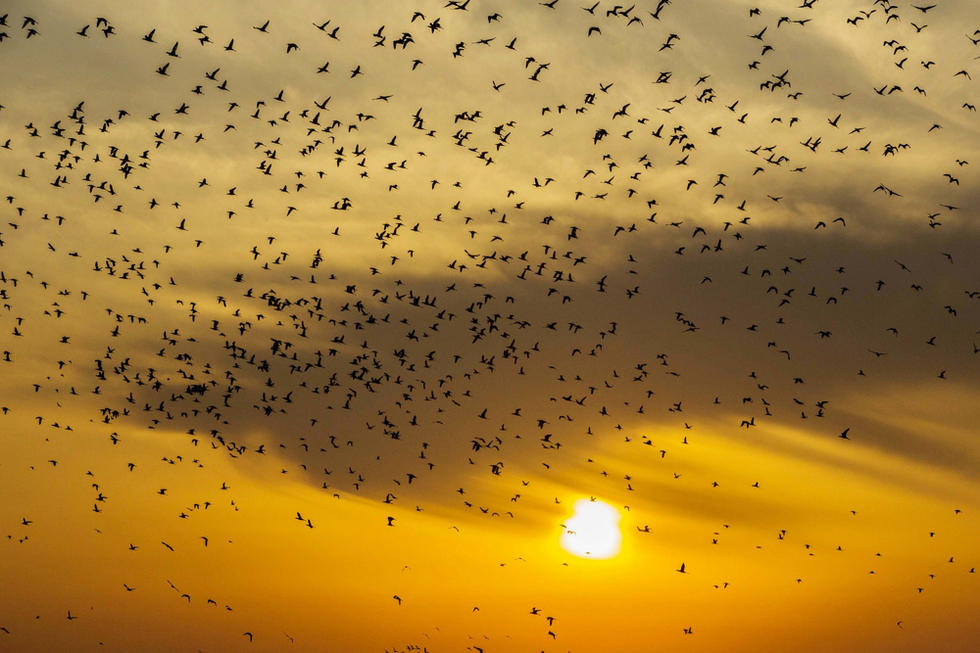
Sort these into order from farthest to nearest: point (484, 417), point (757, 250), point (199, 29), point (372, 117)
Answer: point (484, 417)
point (757, 250)
point (372, 117)
point (199, 29)

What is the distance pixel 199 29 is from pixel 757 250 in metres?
40.7

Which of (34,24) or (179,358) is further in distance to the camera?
(179,358)

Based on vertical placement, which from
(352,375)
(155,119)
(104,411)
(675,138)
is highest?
(675,138)

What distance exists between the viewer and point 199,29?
6488 cm

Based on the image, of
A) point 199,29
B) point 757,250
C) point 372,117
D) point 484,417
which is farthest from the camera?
point 484,417

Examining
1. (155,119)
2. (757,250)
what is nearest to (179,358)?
(155,119)

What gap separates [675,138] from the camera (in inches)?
2840

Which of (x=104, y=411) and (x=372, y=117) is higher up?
(x=372, y=117)

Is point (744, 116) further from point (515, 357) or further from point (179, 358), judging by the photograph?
point (179, 358)

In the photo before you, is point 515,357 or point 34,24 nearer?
point 34,24

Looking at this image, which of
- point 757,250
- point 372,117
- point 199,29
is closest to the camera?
point 199,29

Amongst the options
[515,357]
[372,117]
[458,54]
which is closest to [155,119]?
[372,117]

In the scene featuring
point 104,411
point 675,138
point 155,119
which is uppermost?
point 675,138

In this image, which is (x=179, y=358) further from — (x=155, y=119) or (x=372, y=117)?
(x=372, y=117)
